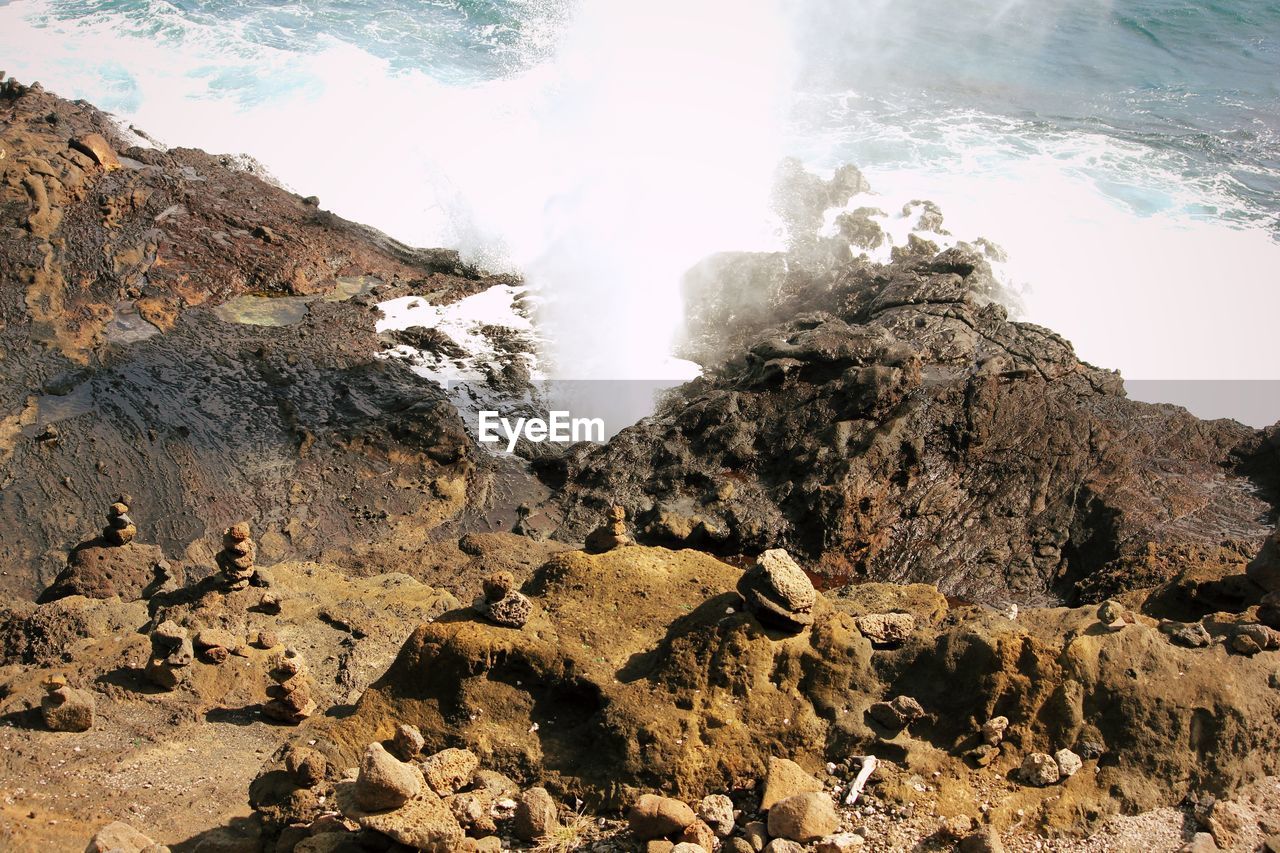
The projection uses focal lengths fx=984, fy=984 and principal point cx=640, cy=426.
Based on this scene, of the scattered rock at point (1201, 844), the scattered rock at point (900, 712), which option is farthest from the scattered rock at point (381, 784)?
the scattered rock at point (1201, 844)

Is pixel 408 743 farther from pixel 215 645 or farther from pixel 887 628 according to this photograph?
pixel 887 628

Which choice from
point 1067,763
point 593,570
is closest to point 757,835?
point 1067,763

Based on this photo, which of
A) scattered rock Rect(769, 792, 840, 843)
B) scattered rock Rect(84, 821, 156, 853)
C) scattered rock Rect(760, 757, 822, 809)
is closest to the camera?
scattered rock Rect(84, 821, 156, 853)

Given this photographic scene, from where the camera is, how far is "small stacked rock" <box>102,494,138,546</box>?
8438 millimetres

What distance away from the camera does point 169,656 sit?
6543mm

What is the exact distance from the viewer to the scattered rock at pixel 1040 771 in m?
4.90

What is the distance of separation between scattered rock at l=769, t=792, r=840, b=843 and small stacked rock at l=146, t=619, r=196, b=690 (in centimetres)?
416

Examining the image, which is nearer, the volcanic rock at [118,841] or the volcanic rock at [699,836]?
the volcanic rock at [118,841]

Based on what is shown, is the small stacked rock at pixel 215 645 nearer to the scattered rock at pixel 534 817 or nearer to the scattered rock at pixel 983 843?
the scattered rock at pixel 534 817

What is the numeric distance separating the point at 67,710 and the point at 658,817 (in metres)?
3.61

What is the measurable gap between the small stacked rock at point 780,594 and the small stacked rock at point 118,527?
587cm

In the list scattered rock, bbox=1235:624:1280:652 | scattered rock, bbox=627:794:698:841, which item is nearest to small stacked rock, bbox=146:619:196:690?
scattered rock, bbox=627:794:698:841

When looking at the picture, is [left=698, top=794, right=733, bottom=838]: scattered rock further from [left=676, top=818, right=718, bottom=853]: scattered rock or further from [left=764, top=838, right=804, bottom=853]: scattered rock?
[left=764, top=838, right=804, bottom=853]: scattered rock

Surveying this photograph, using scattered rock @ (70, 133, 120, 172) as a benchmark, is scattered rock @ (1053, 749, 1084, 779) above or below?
below
